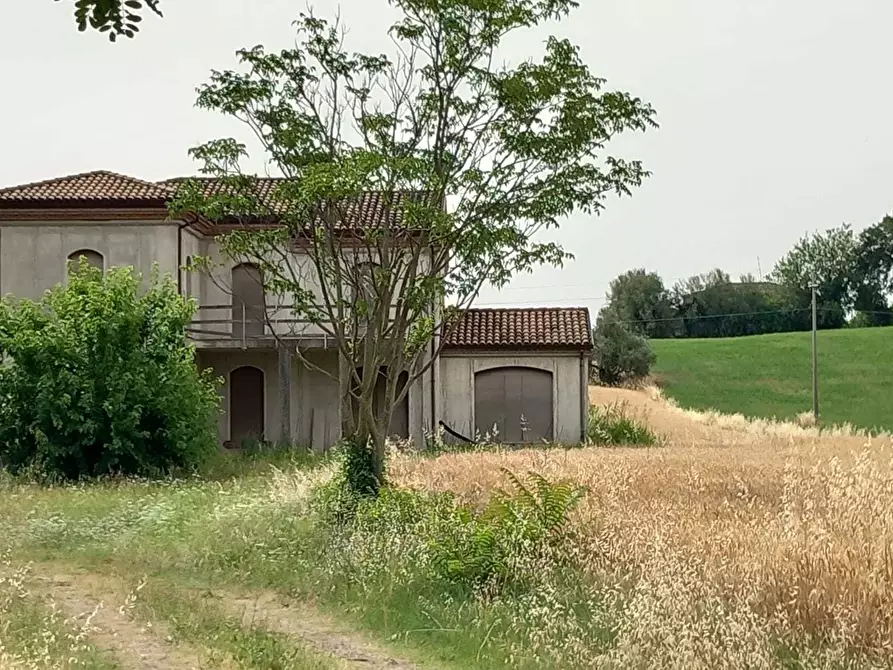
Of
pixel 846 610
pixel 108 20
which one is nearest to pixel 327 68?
pixel 846 610

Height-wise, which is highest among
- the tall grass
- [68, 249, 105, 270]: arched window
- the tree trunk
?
[68, 249, 105, 270]: arched window

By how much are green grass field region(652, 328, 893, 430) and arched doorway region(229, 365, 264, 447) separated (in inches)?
1100

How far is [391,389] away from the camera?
13.1 m

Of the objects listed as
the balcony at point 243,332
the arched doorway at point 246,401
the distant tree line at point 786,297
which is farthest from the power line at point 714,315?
the balcony at point 243,332

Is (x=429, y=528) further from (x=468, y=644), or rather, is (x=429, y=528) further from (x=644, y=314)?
(x=644, y=314)

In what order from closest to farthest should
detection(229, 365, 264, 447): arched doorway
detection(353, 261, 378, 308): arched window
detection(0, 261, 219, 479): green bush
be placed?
detection(353, 261, 378, 308): arched window
detection(0, 261, 219, 479): green bush
detection(229, 365, 264, 447): arched doorway

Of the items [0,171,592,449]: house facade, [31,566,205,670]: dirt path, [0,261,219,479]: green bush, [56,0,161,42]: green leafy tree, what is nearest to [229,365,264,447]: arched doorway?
[0,171,592,449]: house facade

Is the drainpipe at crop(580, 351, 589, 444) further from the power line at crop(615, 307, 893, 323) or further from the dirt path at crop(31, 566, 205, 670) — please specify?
Result: the power line at crop(615, 307, 893, 323)

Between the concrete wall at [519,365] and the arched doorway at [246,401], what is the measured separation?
4.90m

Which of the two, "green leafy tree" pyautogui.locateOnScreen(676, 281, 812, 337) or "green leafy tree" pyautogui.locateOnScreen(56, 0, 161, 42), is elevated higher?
"green leafy tree" pyautogui.locateOnScreen(676, 281, 812, 337)

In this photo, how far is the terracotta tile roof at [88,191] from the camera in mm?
24844

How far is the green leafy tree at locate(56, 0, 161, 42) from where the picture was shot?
9.78 feet

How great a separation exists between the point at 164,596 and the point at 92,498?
277 inches

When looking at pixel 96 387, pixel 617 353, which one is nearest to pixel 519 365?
pixel 96 387
